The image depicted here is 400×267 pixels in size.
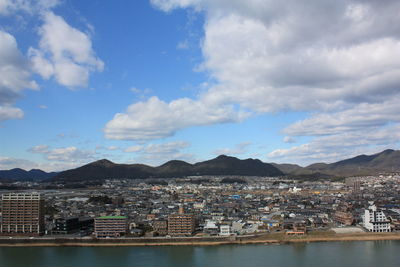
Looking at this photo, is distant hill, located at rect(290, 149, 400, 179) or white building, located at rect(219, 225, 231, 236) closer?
white building, located at rect(219, 225, 231, 236)

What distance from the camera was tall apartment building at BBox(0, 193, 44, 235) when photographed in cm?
1234

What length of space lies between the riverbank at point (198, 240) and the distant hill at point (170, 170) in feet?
136

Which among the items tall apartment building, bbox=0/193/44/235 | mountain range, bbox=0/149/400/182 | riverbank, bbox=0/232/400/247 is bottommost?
riverbank, bbox=0/232/400/247

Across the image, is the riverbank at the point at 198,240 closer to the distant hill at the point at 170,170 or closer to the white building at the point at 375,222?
the white building at the point at 375,222

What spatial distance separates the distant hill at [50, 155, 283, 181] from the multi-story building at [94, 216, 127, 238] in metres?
41.5

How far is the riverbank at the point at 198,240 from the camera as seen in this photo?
36.4ft

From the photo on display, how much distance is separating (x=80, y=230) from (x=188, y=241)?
14.1 ft

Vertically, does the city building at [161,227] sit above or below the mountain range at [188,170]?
below

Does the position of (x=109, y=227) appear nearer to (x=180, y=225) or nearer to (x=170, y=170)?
(x=180, y=225)

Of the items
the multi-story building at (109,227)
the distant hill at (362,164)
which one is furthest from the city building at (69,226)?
the distant hill at (362,164)

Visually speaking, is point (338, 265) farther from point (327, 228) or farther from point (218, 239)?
point (327, 228)

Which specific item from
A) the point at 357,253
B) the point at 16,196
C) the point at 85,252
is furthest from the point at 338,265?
the point at 16,196

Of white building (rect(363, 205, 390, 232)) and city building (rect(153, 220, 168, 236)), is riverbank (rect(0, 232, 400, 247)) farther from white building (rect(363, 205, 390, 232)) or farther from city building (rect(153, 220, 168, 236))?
city building (rect(153, 220, 168, 236))

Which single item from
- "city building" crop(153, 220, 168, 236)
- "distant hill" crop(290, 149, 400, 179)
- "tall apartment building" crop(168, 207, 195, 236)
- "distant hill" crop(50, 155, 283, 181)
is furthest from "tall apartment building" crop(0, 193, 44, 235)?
"distant hill" crop(290, 149, 400, 179)
